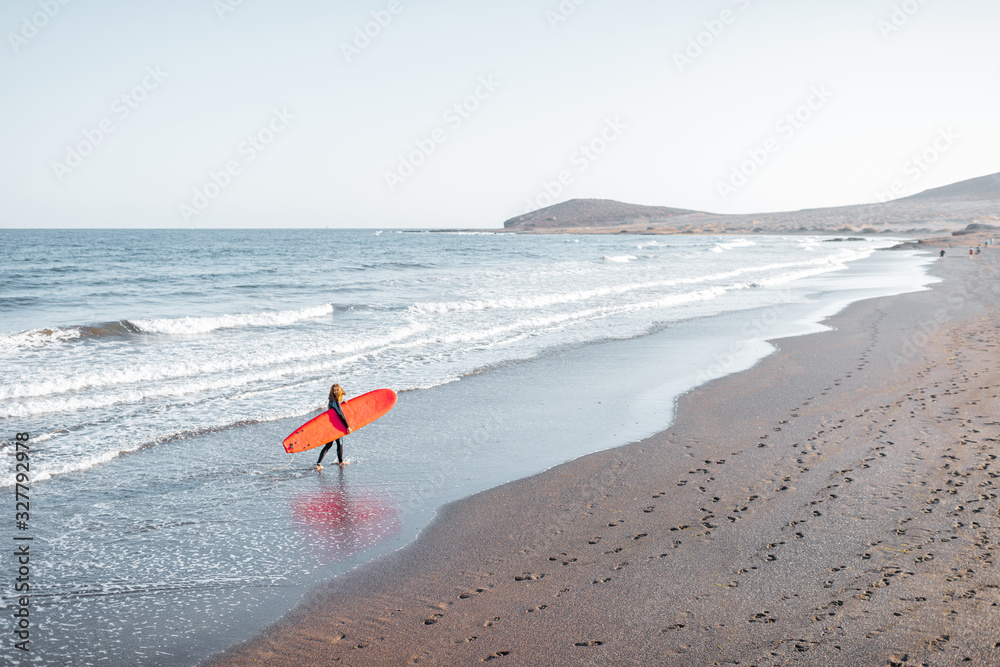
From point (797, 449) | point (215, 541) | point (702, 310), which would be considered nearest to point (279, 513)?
point (215, 541)

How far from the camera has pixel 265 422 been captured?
9.61 m

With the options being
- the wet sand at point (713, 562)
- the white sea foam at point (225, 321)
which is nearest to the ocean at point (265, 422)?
the white sea foam at point (225, 321)

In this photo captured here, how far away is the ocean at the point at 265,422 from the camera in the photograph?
5055mm

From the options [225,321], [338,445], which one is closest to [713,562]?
[338,445]

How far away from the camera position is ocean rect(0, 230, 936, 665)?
5055 mm

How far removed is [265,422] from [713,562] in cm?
695

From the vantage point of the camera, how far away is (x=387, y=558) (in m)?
5.57

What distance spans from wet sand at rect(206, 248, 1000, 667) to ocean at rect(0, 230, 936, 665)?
2.00 ft

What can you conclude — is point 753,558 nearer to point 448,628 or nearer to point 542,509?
point 542,509

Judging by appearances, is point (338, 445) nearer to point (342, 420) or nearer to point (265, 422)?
point (342, 420)

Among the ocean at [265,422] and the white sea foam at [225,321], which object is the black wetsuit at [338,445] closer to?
the ocean at [265,422]

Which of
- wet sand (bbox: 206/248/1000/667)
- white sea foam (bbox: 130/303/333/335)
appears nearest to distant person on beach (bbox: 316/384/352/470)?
wet sand (bbox: 206/248/1000/667)

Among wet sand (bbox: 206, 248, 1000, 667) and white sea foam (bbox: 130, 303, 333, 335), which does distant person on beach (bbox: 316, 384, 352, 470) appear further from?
white sea foam (bbox: 130, 303, 333, 335)

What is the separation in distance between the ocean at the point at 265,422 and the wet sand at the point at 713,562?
0.61m
